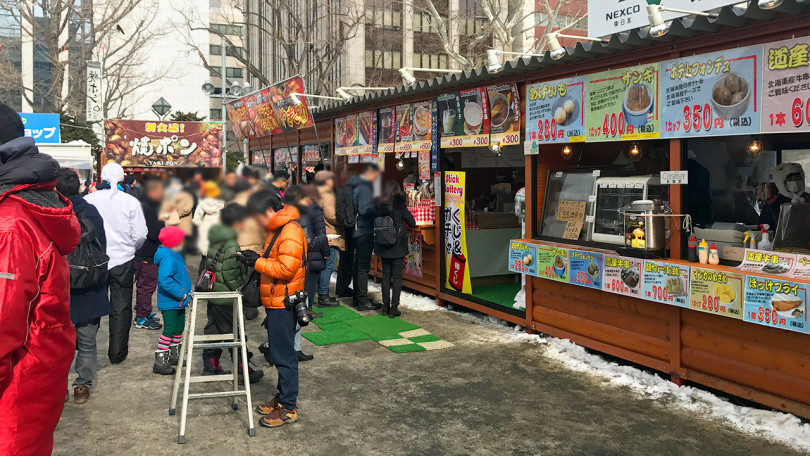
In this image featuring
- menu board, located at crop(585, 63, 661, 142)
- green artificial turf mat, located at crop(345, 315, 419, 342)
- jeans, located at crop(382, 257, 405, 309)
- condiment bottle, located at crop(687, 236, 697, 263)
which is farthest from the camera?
jeans, located at crop(382, 257, 405, 309)

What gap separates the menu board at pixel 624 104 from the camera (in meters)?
5.98

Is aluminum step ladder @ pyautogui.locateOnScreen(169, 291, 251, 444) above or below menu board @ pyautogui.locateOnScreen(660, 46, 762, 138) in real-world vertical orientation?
below

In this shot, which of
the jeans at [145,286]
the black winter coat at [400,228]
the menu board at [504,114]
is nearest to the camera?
the menu board at [504,114]

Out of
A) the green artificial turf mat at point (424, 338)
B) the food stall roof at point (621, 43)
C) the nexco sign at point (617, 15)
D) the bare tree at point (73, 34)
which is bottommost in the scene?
the green artificial turf mat at point (424, 338)

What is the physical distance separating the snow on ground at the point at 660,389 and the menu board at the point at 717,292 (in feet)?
2.58

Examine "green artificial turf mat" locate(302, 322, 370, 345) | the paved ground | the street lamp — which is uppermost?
the street lamp

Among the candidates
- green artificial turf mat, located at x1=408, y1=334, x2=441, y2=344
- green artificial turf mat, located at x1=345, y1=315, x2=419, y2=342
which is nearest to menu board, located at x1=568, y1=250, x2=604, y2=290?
green artificial turf mat, located at x1=408, y1=334, x2=441, y2=344

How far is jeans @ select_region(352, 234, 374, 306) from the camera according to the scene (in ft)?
30.7

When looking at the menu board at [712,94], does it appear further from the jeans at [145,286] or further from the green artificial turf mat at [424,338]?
the jeans at [145,286]

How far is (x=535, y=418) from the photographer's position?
17.1ft

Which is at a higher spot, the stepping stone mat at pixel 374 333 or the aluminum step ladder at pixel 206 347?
the aluminum step ladder at pixel 206 347

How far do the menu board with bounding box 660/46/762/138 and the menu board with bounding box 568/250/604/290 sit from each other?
143 cm

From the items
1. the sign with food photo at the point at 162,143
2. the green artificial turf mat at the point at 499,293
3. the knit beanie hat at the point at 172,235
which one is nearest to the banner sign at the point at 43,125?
the green artificial turf mat at the point at 499,293

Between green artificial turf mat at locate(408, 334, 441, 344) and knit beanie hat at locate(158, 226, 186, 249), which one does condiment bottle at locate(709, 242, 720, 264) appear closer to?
green artificial turf mat at locate(408, 334, 441, 344)
